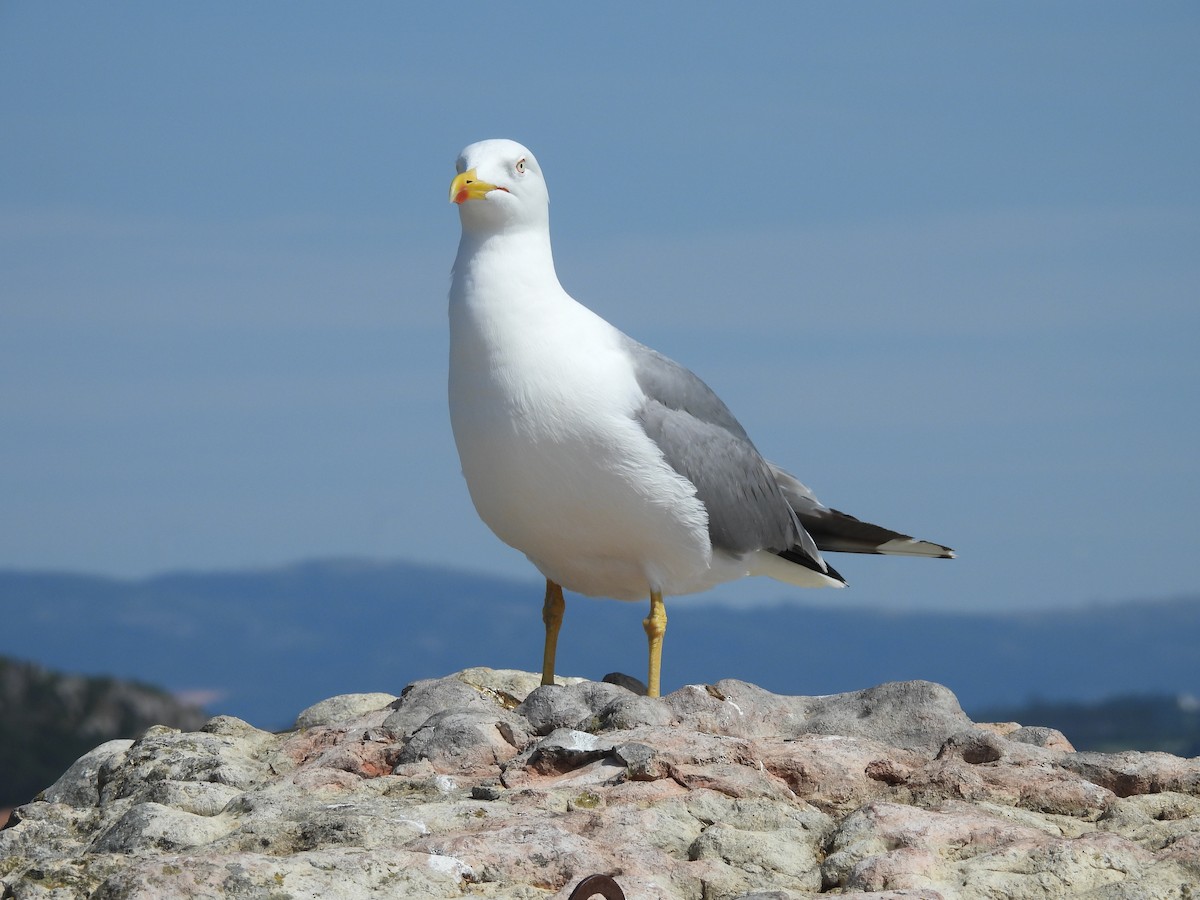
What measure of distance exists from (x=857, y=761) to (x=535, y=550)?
3.18 m

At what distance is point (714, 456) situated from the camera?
384 inches

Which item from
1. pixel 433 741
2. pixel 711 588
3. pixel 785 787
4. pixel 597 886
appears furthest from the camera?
pixel 711 588

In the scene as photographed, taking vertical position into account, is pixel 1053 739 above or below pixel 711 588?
below

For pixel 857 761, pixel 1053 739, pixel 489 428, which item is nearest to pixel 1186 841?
pixel 857 761

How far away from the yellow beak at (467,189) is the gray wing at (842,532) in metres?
2.98

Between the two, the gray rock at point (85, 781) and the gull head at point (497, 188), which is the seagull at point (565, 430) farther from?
the gray rock at point (85, 781)

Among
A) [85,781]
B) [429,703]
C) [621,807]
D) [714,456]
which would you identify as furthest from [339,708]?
[621,807]

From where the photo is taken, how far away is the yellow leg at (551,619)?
9406 mm

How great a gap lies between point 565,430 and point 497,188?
1.48m

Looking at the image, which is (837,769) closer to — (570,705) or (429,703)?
(570,705)

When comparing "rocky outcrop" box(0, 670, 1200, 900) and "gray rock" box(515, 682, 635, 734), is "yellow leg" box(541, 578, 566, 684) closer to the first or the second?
"rocky outcrop" box(0, 670, 1200, 900)

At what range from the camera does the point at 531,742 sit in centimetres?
699

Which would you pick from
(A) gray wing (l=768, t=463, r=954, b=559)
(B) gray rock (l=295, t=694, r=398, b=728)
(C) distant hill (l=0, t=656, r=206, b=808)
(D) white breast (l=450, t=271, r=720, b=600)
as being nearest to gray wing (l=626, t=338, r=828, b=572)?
(D) white breast (l=450, t=271, r=720, b=600)

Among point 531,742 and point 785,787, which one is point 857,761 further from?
point 531,742
